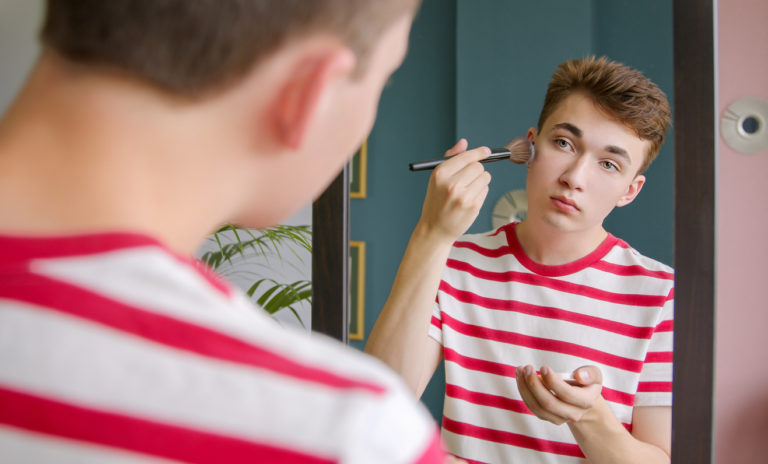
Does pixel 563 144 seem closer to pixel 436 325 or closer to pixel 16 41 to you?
pixel 436 325

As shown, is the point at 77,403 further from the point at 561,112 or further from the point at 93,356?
the point at 561,112

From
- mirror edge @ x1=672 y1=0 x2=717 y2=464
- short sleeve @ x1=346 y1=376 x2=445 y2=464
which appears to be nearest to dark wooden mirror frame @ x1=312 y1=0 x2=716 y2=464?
mirror edge @ x1=672 y1=0 x2=717 y2=464

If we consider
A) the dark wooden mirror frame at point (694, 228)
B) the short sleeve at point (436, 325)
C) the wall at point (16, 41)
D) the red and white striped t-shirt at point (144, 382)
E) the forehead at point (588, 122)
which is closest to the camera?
the red and white striped t-shirt at point (144, 382)

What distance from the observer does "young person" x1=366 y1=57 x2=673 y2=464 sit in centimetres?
58

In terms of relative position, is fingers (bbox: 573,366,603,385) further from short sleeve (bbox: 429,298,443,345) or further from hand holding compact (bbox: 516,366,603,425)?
short sleeve (bbox: 429,298,443,345)

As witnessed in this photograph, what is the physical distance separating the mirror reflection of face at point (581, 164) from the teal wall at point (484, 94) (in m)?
0.02

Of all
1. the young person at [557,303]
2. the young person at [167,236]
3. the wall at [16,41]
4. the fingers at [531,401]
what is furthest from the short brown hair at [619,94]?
the wall at [16,41]

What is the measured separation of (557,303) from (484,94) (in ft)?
0.75

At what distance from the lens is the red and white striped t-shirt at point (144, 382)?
18 cm

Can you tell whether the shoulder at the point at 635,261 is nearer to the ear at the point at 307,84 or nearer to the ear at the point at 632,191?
the ear at the point at 632,191

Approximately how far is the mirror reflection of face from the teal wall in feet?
0.07

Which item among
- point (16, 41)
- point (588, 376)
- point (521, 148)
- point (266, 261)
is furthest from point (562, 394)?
point (16, 41)

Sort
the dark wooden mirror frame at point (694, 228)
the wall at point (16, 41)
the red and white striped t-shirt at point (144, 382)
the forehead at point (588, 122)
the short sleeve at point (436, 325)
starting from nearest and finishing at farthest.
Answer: the red and white striped t-shirt at point (144, 382) < the dark wooden mirror frame at point (694, 228) < the forehead at point (588, 122) < the short sleeve at point (436, 325) < the wall at point (16, 41)

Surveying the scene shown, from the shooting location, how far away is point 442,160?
2.13 ft
